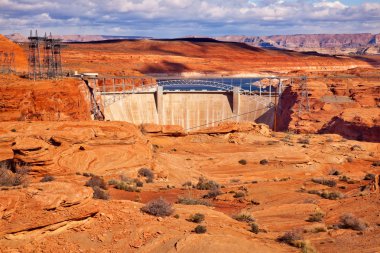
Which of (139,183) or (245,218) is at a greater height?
(245,218)

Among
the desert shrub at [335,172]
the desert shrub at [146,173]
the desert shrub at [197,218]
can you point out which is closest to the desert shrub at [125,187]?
the desert shrub at [146,173]

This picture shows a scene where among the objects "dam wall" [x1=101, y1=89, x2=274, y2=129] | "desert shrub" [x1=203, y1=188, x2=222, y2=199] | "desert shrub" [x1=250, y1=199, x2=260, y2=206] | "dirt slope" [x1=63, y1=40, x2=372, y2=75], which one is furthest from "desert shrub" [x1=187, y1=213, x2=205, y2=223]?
"dirt slope" [x1=63, y1=40, x2=372, y2=75]

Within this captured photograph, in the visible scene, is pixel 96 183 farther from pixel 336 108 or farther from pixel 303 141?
pixel 336 108

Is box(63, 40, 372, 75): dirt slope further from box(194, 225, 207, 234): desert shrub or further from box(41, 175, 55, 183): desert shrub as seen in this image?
box(194, 225, 207, 234): desert shrub

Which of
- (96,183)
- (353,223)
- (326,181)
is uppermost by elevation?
(353,223)

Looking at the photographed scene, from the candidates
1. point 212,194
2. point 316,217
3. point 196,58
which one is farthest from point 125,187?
point 196,58

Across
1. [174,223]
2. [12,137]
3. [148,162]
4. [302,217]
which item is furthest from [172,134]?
[174,223]

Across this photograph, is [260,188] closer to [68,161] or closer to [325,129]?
[68,161]
